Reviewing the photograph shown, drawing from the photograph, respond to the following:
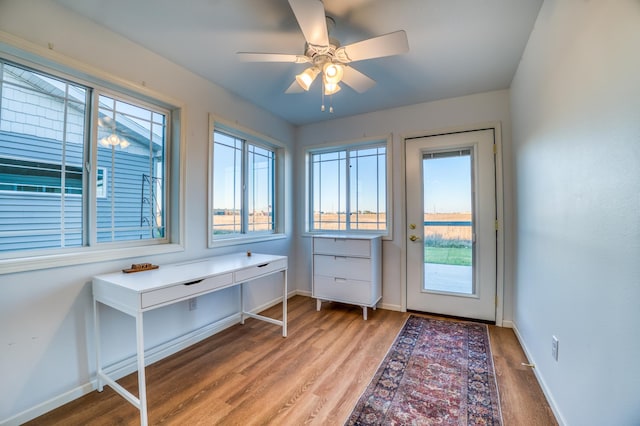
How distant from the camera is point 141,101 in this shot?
217cm

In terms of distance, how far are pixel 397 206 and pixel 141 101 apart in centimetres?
275

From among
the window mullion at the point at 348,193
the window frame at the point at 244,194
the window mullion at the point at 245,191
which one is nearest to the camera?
the window frame at the point at 244,194

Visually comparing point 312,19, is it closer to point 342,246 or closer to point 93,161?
point 93,161

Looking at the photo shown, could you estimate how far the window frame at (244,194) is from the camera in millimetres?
2617

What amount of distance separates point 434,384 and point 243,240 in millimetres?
2181

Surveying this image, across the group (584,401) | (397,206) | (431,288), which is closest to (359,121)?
(397,206)

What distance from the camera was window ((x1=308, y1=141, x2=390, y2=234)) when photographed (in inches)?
137

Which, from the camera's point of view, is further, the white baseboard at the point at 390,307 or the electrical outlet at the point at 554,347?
the white baseboard at the point at 390,307

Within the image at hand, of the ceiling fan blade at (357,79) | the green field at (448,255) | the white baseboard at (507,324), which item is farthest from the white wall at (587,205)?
the ceiling fan blade at (357,79)

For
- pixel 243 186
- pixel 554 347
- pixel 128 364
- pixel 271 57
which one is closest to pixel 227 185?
pixel 243 186

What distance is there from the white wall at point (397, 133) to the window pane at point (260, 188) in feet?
1.44

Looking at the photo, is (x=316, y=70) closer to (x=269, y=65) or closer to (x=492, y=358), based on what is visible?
(x=269, y=65)

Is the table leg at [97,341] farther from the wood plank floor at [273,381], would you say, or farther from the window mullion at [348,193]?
the window mullion at [348,193]

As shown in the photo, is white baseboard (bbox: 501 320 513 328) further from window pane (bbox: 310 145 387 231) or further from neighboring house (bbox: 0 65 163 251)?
neighboring house (bbox: 0 65 163 251)
